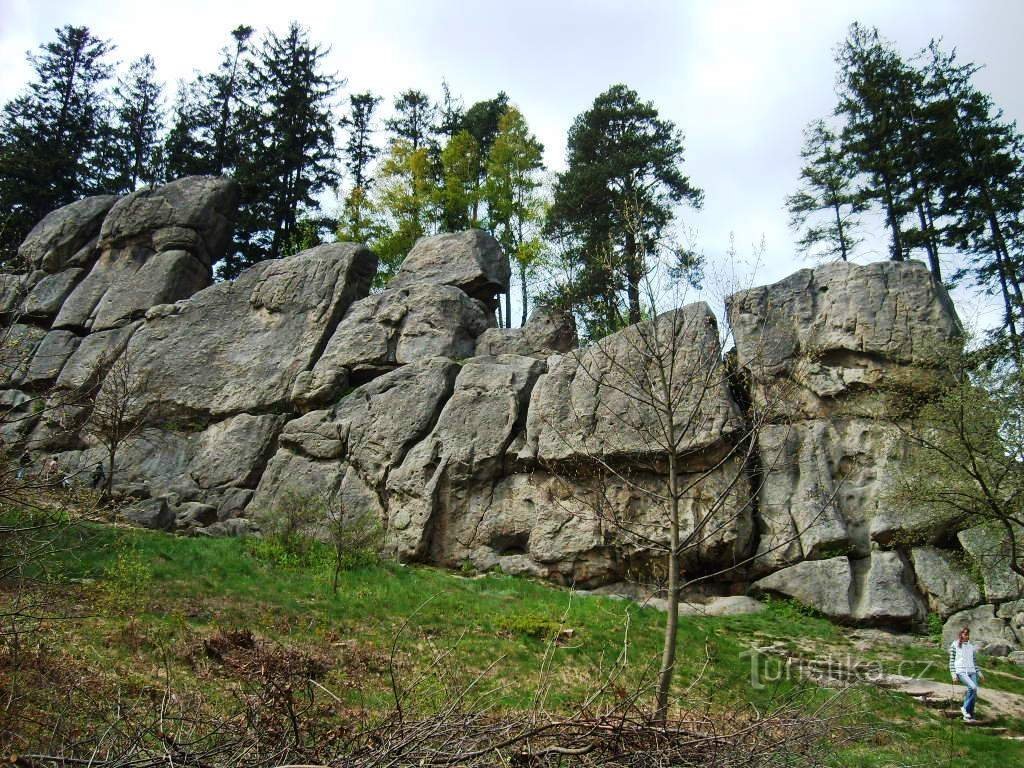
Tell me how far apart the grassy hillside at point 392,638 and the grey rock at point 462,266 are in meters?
13.7

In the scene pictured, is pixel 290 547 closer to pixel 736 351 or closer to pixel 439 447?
pixel 439 447

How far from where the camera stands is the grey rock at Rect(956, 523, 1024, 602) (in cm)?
1702

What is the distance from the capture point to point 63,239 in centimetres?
3359

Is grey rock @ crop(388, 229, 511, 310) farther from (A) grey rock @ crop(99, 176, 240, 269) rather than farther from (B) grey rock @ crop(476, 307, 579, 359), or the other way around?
(A) grey rock @ crop(99, 176, 240, 269)

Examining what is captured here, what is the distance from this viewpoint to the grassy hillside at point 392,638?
900cm

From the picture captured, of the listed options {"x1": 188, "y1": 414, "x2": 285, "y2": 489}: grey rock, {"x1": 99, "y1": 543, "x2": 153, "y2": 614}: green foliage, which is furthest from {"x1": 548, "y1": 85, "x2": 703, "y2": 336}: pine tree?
{"x1": 99, "y1": 543, "x2": 153, "y2": 614}: green foliage

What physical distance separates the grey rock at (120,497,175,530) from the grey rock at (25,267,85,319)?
14936 mm

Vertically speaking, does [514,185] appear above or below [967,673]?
above

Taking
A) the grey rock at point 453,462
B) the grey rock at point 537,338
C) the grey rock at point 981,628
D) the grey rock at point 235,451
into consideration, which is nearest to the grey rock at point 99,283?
the grey rock at point 235,451

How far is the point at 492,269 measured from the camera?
29.9m

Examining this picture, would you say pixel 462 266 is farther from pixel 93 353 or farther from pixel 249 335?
pixel 93 353

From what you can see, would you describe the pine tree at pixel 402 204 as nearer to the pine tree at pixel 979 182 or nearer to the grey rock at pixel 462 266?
the grey rock at pixel 462 266

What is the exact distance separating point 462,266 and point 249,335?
8780 mm

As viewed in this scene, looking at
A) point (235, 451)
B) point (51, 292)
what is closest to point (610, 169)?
point (235, 451)
